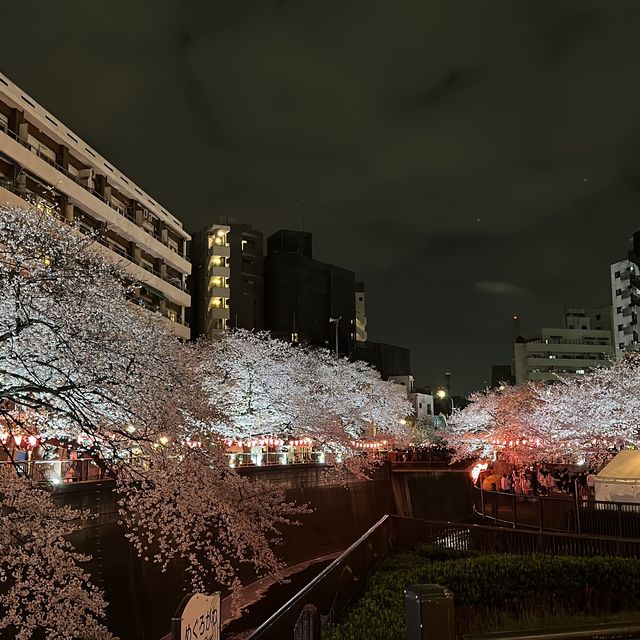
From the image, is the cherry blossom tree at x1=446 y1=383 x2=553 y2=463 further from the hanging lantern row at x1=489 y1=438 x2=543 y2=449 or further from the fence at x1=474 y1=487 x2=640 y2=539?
the fence at x1=474 y1=487 x2=640 y2=539

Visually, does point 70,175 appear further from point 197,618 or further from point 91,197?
point 197,618

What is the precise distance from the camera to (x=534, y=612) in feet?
38.6

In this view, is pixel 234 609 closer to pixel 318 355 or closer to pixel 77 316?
pixel 77 316

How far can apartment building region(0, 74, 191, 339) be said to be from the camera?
34719 mm

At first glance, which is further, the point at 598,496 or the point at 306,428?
the point at 306,428

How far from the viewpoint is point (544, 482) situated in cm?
3341

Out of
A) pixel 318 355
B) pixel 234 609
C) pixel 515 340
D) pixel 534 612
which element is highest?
pixel 515 340

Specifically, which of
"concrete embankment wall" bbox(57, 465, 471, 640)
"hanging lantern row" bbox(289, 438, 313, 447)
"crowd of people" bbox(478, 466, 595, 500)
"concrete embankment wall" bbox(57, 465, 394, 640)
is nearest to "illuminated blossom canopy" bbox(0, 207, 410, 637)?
"concrete embankment wall" bbox(57, 465, 394, 640)

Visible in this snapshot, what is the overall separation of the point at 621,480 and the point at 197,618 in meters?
18.6

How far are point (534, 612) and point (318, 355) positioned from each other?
51802 millimetres

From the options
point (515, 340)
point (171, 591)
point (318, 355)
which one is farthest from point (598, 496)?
point (515, 340)

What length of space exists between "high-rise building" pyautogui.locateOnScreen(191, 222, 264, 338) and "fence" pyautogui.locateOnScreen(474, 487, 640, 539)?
56.0 meters

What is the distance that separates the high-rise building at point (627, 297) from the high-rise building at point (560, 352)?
10353 millimetres

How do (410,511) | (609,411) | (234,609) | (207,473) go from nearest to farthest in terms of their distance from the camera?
(207,473)
(234,609)
(609,411)
(410,511)
